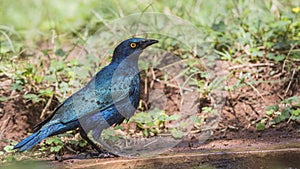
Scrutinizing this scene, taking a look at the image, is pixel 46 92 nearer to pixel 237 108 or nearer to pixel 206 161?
pixel 237 108

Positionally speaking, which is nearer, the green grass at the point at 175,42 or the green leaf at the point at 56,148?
the green leaf at the point at 56,148

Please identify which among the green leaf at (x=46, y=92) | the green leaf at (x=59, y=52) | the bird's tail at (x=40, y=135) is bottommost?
the bird's tail at (x=40, y=135)

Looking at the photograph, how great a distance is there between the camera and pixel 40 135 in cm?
512

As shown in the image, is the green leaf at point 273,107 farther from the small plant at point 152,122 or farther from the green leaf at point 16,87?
the green leaf at point 16,87

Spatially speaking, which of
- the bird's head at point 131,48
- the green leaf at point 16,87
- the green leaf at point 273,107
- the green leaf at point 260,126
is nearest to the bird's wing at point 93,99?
the bird's head at point 131,48

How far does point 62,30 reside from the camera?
8.39 metres

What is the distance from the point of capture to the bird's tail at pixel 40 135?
5051mm

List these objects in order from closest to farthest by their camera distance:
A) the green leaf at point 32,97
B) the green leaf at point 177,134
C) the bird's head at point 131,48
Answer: the bird's head at point 131,48
the green leaf at point 177,134
the green leaf at point 32,97

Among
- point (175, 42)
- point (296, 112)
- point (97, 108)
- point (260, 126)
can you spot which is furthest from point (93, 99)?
point (175, 42)

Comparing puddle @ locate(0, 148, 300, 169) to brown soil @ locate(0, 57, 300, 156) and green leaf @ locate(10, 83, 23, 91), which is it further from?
green leaf @ locate(10, 83, 23, 91)

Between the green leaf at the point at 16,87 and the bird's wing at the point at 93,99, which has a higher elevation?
the green leaf at the point at 16,87

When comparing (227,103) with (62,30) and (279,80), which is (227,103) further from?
(62,30)

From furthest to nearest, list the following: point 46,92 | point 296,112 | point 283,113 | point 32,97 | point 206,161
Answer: point 46,92 < point 32,97 < point 283,113 < point 296,112 < point 206,161

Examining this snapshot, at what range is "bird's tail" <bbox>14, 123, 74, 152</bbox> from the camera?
5.05 metres
